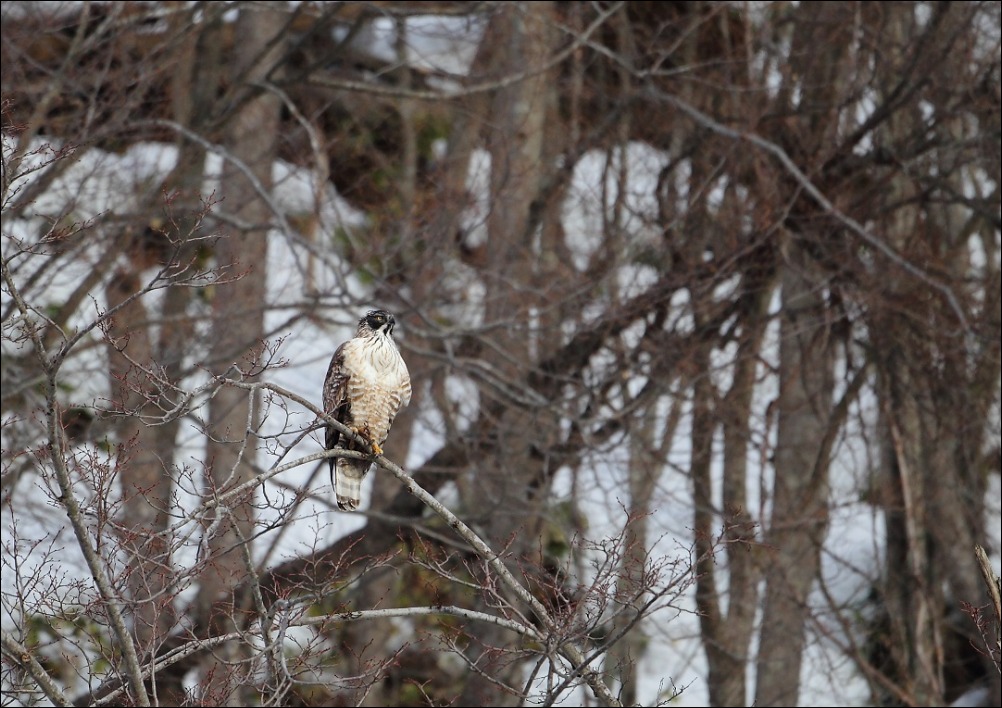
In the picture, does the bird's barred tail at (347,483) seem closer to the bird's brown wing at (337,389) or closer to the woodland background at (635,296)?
the bird's brown wing at (337,389)

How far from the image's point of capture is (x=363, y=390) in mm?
5992

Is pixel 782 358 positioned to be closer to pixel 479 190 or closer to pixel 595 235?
pixel 595 235

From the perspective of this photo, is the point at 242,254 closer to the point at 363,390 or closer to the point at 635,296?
the point at 635,296

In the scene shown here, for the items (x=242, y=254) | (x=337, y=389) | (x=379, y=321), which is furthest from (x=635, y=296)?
(x=337, y=389)

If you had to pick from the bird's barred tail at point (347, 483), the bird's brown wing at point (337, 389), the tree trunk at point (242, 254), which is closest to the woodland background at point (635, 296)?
the tree trunk at point (242, 254)

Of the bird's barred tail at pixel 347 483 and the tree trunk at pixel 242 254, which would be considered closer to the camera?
the bird's barred tail at pixel 347 483

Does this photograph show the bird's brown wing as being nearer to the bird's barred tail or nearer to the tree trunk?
the bird's barred tail

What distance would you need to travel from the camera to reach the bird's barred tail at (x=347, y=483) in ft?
19.9

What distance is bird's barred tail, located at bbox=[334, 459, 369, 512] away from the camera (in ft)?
19.9

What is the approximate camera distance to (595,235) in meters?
11.4

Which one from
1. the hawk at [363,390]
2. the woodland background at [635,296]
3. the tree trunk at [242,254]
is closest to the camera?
the hawk at [363,390]

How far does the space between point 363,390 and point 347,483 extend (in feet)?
1.45

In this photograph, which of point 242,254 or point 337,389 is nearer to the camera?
point 337,389

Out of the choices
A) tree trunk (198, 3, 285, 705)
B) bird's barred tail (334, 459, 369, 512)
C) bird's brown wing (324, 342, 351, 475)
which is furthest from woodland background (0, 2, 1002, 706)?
bird's brown wing (324, 342, 351, 475)
